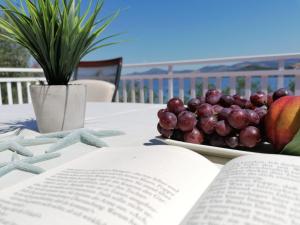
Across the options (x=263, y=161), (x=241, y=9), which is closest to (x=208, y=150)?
(x=263, y=161)

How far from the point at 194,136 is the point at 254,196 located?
0.89ft

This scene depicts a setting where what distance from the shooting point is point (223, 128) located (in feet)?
1.83

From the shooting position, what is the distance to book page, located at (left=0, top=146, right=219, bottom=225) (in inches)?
11.8

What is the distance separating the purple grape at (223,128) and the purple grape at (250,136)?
0.09ft

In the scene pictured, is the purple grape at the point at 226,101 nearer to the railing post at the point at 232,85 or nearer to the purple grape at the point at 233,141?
the purple grape at the point at 233,141

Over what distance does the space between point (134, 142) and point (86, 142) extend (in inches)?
5.0

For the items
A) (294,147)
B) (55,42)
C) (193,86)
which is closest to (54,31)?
(55,42)

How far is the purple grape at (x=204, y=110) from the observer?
588 mm

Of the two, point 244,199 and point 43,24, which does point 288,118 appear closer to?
point 244,199

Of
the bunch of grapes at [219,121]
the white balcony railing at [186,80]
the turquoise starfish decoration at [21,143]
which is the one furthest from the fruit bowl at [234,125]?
the white balcony railing at [186,80]

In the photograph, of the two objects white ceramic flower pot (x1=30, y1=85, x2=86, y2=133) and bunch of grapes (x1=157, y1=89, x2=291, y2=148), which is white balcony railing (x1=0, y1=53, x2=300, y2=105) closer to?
white ceramic flower pot (x1=30, y1=85, x2=86, y2=133)

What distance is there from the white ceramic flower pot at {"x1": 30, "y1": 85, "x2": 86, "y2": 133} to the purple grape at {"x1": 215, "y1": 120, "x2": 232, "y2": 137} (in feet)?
1.47

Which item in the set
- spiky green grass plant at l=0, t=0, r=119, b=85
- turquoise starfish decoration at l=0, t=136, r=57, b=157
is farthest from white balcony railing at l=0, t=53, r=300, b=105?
turquoise starfish decoration at l=0, t=136, r=57, b=157

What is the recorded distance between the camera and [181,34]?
3172 centimetres
